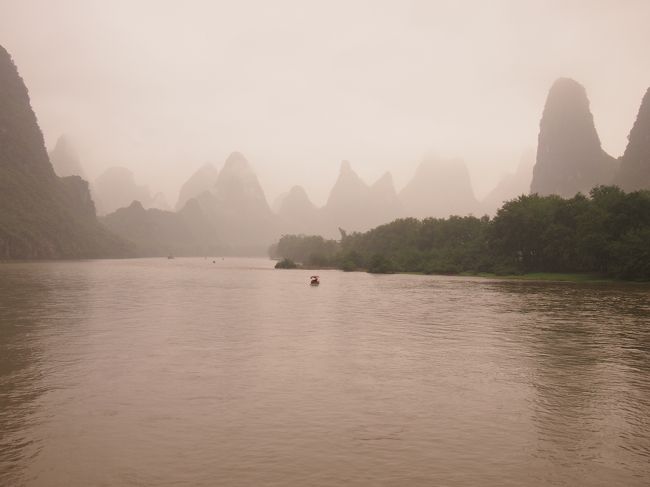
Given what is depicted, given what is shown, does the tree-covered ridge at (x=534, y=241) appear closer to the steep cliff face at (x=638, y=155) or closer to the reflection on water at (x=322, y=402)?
the reflection on water at (x=322, y=402)

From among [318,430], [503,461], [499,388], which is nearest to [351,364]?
[499,388]

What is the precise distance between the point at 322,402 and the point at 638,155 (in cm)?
20459

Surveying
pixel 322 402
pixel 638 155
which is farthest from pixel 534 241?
pixel 638 155

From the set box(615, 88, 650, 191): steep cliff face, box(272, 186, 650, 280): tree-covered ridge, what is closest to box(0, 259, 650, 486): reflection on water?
box(272, 186, 650, 280): tree-covered ridge

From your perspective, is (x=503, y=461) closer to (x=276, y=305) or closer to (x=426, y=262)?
(x=276, y=305)

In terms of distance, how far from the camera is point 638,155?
605 feet

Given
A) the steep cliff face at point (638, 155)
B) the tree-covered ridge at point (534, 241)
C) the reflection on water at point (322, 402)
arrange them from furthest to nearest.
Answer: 1. the steep cliff face at point (638, 155)
2. the tree-covered ridge at point (534, 241)
3. the reflection on water at point (322, 402)

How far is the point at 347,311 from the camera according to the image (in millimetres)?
45562

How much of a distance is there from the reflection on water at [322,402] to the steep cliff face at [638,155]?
540ft

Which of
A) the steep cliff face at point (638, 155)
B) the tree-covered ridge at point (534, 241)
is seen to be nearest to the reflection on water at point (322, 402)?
the tree-covered ridge at point (534, 241)

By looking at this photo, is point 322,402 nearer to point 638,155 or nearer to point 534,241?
point 534,241

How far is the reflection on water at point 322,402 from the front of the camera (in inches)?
480

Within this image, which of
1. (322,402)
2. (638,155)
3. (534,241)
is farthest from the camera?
(638,155)

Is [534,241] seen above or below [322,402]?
above
